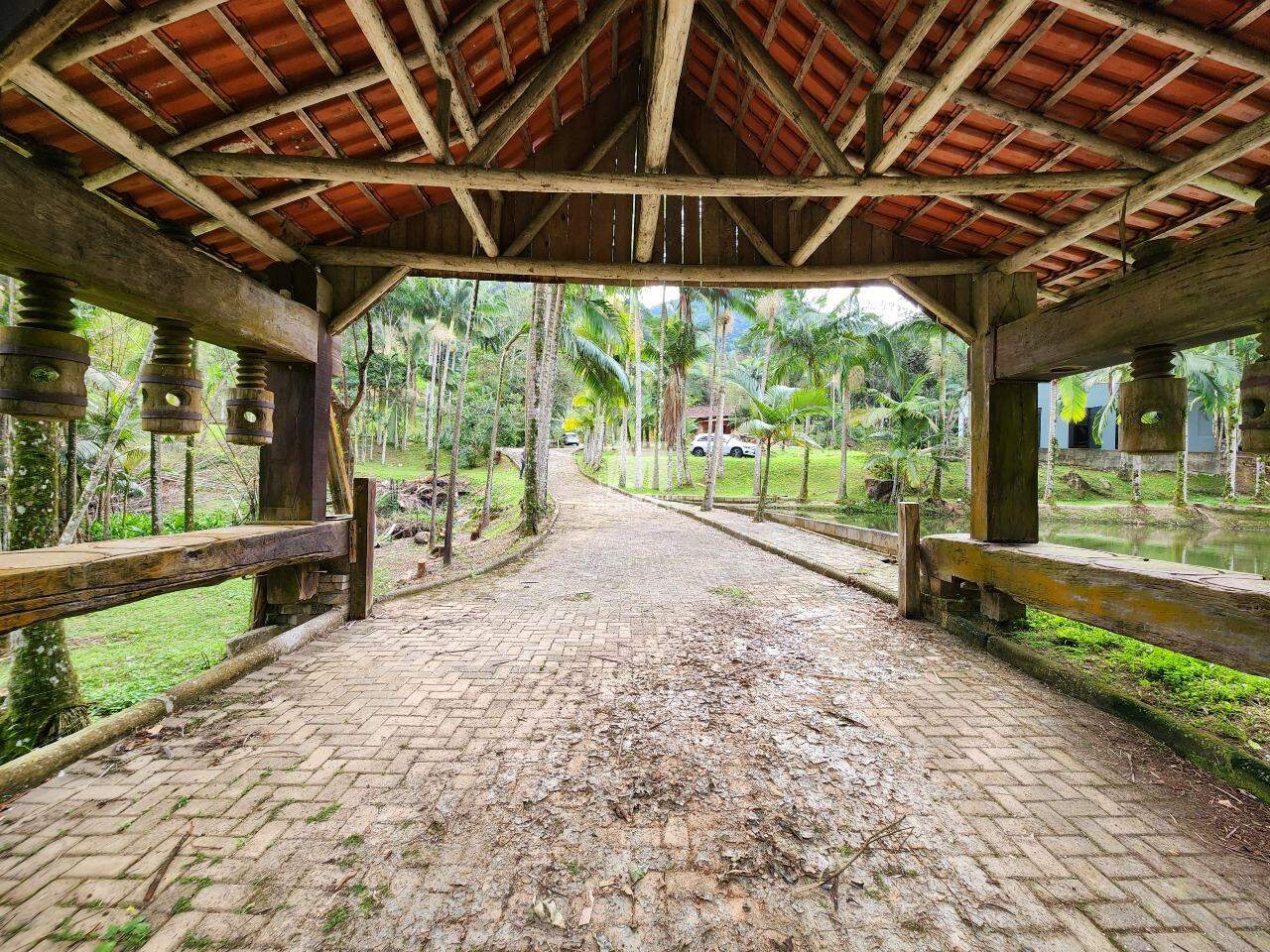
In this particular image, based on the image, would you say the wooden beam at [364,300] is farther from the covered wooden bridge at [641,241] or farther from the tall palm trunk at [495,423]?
the tall palm trunk at [495,423]

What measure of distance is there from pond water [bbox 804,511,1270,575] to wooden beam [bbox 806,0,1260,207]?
8148 millimetres

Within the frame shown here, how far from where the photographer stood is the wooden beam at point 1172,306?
8.50 ft

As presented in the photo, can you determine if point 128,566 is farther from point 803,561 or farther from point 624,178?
point 803,561

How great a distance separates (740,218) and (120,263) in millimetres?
4726

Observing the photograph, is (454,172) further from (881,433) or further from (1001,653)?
(881,433)

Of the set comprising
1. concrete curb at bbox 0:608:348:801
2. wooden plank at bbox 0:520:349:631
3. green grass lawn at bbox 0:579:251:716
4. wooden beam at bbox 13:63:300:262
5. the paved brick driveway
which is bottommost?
green grass lawn at bbox 0:579:251:716

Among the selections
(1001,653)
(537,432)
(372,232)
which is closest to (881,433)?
(537,432)

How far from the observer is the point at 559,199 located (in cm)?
491

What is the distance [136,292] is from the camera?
289 centimetres

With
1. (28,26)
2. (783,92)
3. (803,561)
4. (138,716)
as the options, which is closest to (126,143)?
(28,26)

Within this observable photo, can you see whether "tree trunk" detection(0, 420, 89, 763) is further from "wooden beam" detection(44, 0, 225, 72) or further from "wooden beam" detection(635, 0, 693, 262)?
"wooden beam" detection(635, 0, 693, 262)

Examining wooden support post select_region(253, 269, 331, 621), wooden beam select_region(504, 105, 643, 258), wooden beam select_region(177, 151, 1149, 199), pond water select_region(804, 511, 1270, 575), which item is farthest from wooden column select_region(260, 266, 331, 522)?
pond water select_region(804, 511, 1270, 575)

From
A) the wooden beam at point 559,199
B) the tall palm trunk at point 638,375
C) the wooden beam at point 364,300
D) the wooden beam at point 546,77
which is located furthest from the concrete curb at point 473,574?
the tall palm trunk at point 638,375

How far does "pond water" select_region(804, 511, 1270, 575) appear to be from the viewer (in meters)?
10.9
